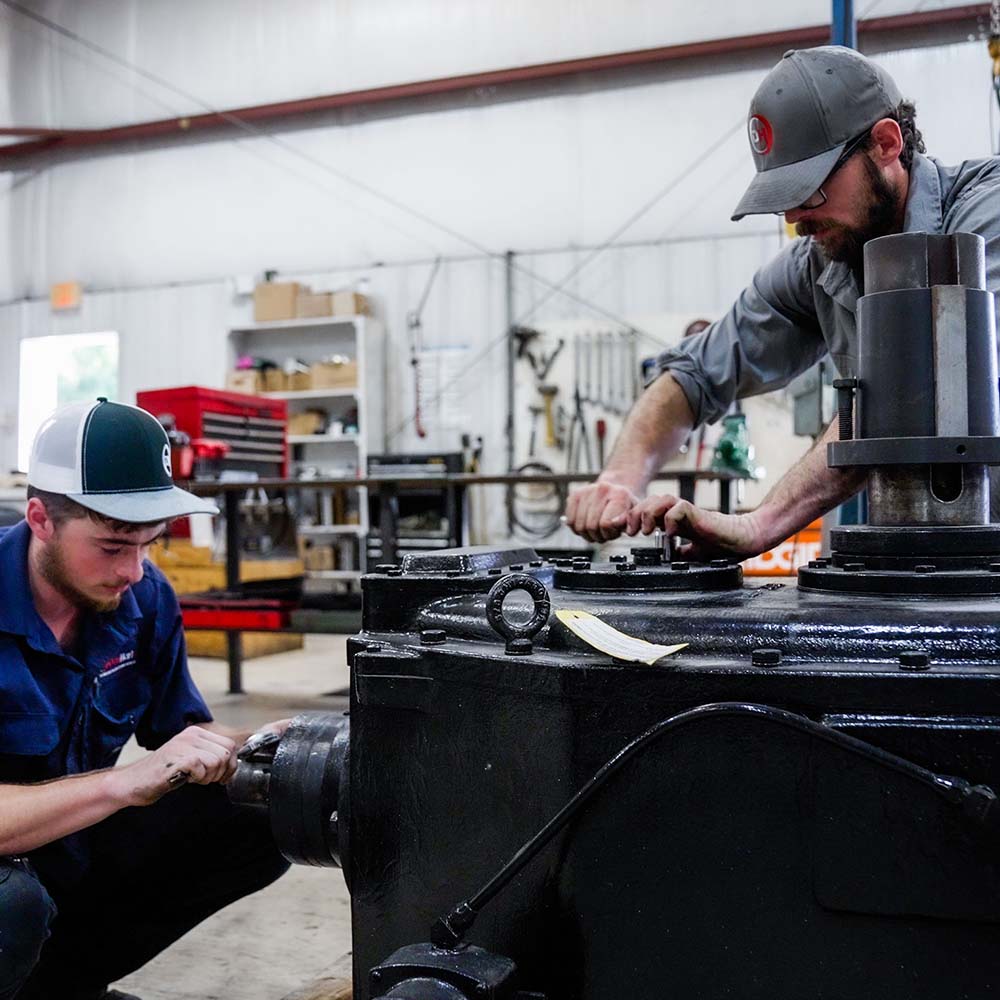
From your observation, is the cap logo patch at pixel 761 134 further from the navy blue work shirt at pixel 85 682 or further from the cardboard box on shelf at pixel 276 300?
the cardboard box on shelf at pixel 276 300

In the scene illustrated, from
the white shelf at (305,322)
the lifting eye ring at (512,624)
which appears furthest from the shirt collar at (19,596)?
the white shelf at (305,322)

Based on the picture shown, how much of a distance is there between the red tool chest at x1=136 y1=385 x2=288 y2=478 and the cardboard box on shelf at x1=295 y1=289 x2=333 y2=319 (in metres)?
1.49

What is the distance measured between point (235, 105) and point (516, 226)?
191 centimetres

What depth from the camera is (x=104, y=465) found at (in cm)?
128

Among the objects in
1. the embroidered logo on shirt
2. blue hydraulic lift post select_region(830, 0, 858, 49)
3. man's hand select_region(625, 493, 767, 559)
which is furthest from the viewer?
blue hydraulic lift post select_region(830, 0, 858, 49)

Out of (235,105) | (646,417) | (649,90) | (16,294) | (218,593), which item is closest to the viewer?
(646,417)

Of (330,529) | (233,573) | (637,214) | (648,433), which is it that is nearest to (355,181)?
(637,214)

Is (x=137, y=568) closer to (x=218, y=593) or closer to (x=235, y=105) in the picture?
(x=218, y=593)

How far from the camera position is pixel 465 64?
5727mm

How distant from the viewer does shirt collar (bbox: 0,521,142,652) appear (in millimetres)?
1187

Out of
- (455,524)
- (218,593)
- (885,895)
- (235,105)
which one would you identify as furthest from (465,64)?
(885,895)

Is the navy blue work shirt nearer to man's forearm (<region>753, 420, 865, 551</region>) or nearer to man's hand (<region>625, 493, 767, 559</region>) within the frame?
man's hand (<region>625, 493, 767, 559</region>)

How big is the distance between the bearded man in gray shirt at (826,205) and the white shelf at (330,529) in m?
4.34

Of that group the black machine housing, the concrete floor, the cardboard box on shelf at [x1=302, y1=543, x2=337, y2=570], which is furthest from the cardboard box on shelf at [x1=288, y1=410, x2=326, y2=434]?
the black machine housing
